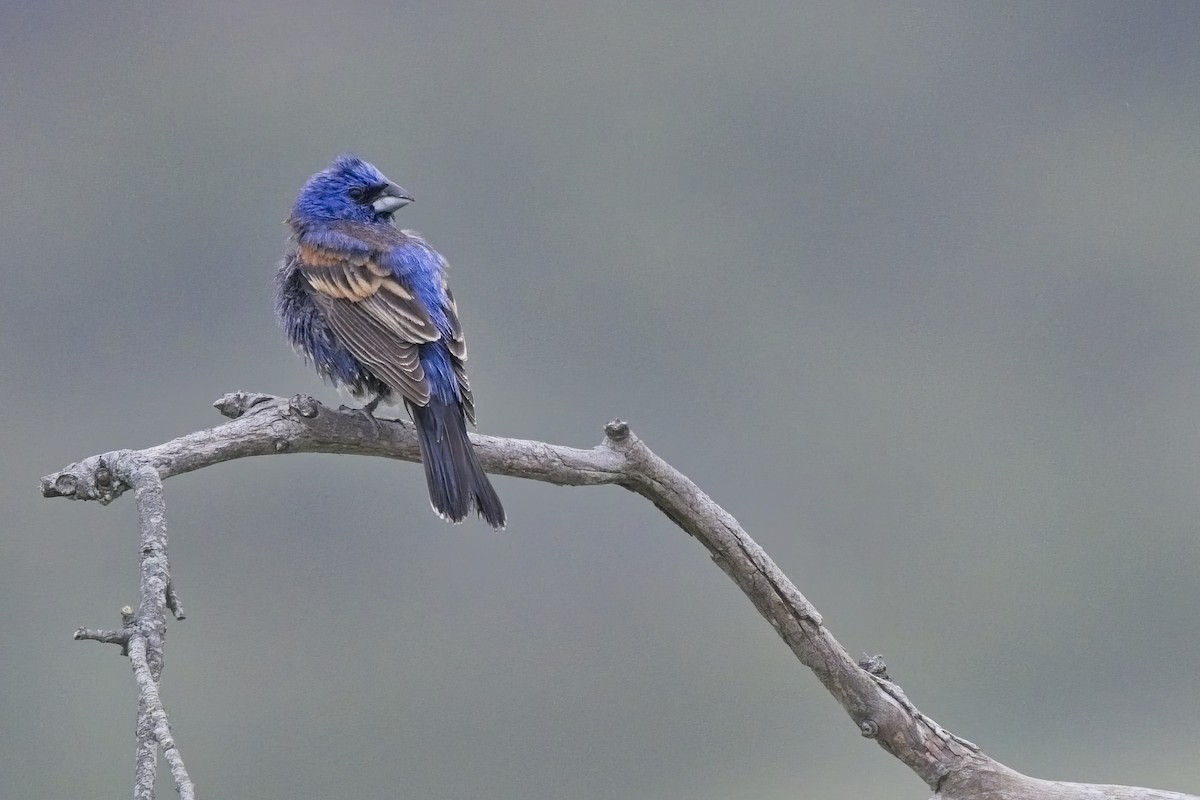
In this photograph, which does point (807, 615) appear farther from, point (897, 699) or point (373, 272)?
point (373, 272)

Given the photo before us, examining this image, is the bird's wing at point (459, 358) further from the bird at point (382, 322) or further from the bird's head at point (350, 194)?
the bird's head at point (350, 194)

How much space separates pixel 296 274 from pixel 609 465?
1.35 m

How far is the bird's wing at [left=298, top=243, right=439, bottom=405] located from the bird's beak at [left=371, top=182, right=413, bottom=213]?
0.46 metres

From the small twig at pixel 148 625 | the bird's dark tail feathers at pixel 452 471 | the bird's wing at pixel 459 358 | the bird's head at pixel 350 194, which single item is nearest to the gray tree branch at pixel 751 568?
the bird's dark tail feathers at pixel 452 471

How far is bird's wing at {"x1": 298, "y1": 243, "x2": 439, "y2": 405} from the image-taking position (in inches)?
136

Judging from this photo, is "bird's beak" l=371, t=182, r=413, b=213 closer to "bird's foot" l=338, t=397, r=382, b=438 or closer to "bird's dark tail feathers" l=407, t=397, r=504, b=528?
"bird's foot" l=338, t=397, r=382, b=438

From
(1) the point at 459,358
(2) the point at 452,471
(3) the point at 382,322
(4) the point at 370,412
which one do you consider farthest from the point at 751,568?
(3) the point at 382,322

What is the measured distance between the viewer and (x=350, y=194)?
4.28 metres

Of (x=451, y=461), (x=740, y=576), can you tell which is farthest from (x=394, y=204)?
(x=740, y=576)

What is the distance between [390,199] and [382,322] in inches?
34.1

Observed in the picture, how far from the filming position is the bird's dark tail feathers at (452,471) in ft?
10.5

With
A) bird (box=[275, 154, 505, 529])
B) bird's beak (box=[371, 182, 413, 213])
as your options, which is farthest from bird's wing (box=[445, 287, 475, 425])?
bird's beak (box=[371, 182, 413, 213])

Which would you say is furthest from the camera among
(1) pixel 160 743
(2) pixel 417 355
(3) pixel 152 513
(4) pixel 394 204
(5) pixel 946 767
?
(4) pixel 394 204

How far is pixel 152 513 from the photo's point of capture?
8.05 feet
